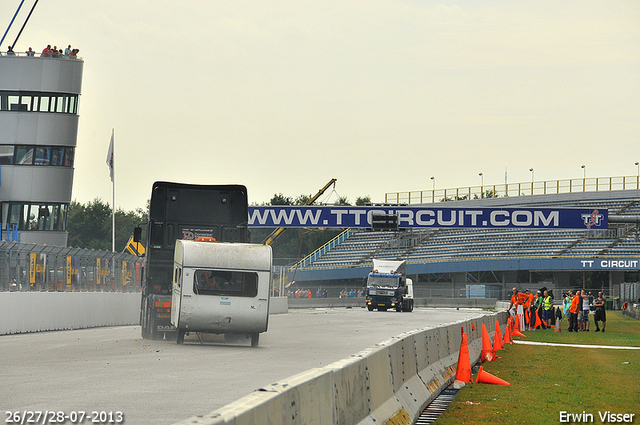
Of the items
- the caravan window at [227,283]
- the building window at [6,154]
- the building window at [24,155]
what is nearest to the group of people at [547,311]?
the caravan window at [227,283]

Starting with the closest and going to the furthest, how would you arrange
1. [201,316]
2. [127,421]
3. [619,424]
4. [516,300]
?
[127,421], [619,424], [201,316], [516,300]

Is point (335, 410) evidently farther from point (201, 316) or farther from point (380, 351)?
point (201, 316)

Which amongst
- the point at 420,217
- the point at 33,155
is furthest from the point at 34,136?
the point at 420,217

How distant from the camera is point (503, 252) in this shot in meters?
78.9

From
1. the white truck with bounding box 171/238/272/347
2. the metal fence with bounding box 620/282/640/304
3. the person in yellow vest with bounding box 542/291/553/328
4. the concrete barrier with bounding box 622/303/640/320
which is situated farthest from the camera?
the metal fence with bounding box 620/282/640/304

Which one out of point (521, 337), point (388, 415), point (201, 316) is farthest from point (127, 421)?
point (521, 337)

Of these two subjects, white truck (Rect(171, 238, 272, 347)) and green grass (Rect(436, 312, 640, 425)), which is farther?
white truck (Rect(171, 238, 272, 347))

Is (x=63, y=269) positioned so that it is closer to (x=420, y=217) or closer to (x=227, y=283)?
(x=227, y=283)

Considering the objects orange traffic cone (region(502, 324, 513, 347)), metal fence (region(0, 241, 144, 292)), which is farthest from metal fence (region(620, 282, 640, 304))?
metal fence (region(0, 241, 144, 292))

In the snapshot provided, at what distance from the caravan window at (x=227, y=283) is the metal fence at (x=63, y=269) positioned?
656 cm

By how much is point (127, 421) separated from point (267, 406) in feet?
13.6

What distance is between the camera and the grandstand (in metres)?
74.9

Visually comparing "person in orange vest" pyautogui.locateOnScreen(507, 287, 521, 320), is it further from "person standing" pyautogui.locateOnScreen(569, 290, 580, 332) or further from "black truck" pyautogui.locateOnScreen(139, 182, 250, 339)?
"black truck" pyautogui.locateOnScreen(139, 182, 250, 339)

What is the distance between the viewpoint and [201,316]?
1967 cm
